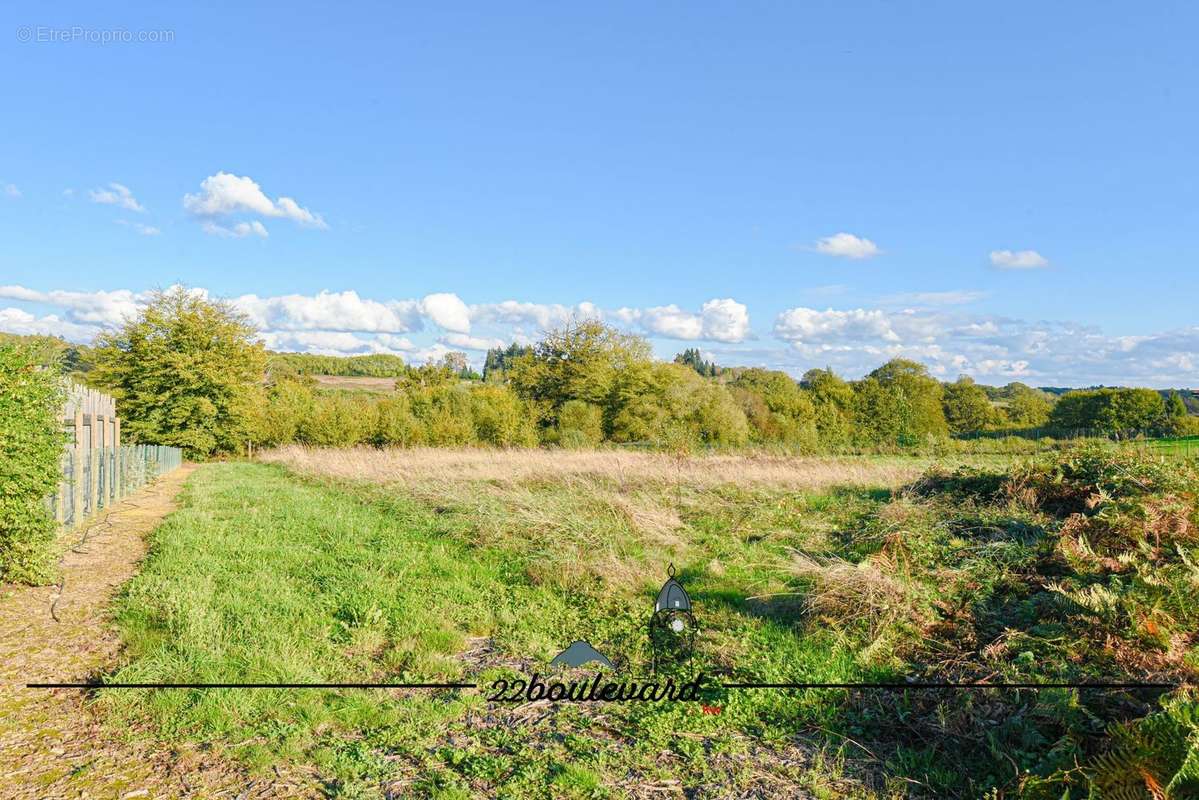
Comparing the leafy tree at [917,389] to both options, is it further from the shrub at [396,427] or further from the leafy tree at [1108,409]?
the shrub at [396,427]

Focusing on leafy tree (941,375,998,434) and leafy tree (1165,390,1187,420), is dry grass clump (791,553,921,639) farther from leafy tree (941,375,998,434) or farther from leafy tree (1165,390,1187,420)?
leafy tree (941,375,998,434)

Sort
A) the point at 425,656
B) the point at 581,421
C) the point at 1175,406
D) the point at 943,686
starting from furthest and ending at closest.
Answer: the point at 1175,406, the point at 581,421, the point at 425,656, the point at 943,686

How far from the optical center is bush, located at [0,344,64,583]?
20.6 ft

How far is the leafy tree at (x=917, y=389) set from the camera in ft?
155

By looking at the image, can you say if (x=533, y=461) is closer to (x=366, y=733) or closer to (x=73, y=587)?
(x=73, y=587)

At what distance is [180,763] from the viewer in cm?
363

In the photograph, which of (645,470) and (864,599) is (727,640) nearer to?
(864,599)

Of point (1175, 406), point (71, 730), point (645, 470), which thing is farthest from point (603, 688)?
point (1175, 406)

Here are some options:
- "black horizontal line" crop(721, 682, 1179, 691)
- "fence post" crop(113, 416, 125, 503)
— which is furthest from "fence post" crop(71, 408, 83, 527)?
"black horizontal line" crop(721, 682, 1179, 691)

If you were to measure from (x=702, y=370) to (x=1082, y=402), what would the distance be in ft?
165

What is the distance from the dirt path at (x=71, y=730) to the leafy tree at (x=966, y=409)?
196 feet

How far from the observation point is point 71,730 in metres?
4.01

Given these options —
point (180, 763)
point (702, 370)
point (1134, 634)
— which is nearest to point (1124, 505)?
point (1134, 634)

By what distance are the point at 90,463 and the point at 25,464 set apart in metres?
6.36
